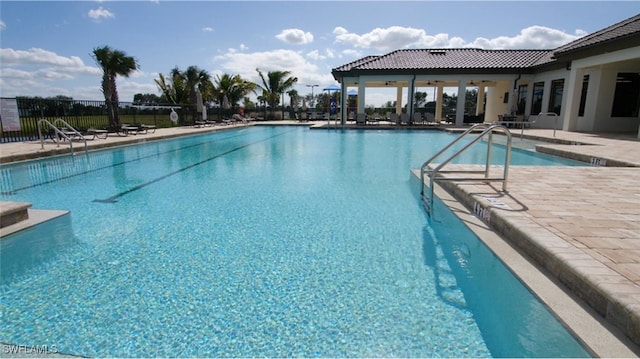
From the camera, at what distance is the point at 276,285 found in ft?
9.60

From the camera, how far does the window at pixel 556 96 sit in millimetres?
16422

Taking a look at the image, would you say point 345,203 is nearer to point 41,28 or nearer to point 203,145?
point 203,145

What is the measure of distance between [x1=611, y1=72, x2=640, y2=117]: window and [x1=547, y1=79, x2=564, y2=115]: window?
2.41 metres

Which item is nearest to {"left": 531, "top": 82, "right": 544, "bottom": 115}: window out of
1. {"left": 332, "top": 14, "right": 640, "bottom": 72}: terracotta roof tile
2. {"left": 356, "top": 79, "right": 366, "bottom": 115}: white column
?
{"left": 332, "top": 14, "right": 640, "bottom": 72}: terracotta roof tile

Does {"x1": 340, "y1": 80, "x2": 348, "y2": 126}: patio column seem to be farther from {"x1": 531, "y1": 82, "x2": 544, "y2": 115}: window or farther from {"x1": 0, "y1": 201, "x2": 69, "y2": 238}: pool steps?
{"x1": 0, "y1": 201, "x2": 69, "y2": 238}: pool steps

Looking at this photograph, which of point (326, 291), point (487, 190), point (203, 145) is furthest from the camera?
point (203, 145)

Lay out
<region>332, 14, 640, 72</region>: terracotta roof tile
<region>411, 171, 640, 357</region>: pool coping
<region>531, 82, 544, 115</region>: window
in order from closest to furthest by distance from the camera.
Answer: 1. <region>411, 171, 640, 357</region>: pool coping
2. <region>531, 82, 544, 115</region>: window
3. <region>332, 14, 640, 72</region>: terracotta roof tile

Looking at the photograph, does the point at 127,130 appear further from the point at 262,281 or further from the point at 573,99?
the point at 573,99

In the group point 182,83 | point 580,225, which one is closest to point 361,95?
point 182,83

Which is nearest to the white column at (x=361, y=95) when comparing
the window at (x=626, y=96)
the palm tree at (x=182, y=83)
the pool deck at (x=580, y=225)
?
the window at (x=626, y=96)

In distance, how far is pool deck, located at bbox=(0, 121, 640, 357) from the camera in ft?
6.89

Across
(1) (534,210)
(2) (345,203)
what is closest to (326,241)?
(2) (345,203)

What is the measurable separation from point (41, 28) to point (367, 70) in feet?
47.2

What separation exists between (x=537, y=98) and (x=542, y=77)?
3.83 feet
